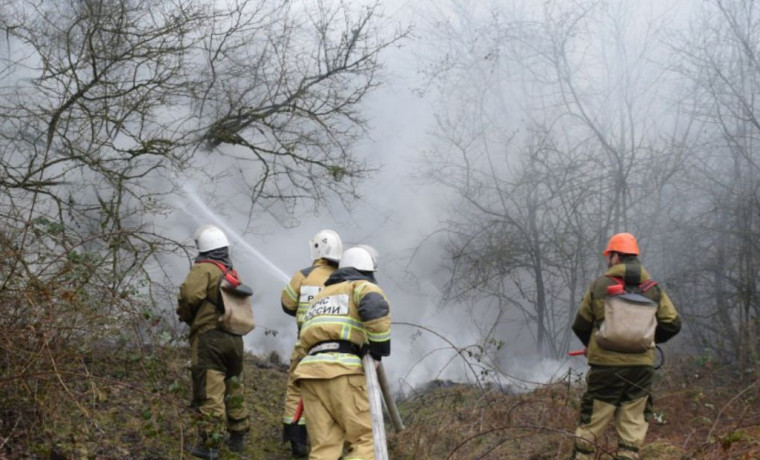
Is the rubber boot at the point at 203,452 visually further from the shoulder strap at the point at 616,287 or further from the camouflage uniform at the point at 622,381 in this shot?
the shoulder strap at the point at 616,287

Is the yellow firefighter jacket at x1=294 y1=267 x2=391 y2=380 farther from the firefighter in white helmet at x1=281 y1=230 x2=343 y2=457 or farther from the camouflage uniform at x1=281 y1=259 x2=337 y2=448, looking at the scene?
the firefighter in white helmet at x1=281 y1=230 x2=343 y2=457

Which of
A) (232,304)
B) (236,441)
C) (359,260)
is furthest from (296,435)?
(359,260)

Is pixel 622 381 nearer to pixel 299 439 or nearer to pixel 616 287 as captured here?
pixel 616 287

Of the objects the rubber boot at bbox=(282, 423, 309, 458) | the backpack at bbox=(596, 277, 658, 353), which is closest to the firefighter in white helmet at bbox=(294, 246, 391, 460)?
the rubber boot at bbox=(282, 423, 309, 458)

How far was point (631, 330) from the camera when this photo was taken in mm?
5016

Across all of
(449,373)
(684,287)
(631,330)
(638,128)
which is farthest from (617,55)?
(631,330)

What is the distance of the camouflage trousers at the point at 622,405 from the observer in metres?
5.07

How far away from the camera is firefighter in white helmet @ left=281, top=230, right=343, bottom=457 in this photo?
5543 mm

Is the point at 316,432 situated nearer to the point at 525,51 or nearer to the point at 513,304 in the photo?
the point at 513,304

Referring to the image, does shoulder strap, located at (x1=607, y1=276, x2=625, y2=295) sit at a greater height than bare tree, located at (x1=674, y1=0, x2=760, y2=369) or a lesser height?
lesser

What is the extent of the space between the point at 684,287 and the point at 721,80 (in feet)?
8.03

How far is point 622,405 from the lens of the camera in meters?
5.15

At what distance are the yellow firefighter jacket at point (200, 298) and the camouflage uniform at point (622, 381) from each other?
8.22ft

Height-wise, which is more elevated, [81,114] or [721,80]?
[721,80]
